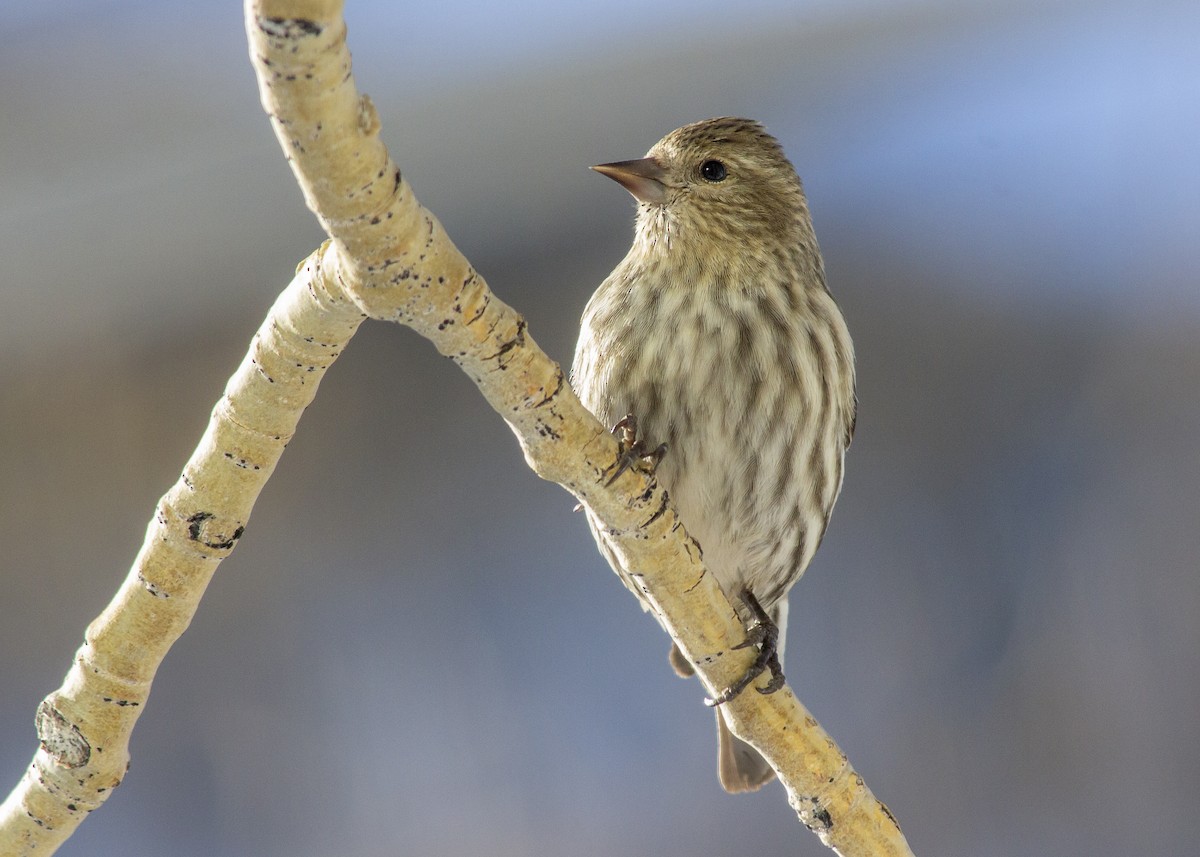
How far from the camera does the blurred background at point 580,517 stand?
418 cm

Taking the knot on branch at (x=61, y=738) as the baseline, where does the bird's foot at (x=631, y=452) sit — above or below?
above

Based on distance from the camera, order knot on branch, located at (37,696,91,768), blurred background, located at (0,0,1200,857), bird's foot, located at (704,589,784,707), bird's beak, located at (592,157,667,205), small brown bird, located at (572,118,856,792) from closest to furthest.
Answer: knot on branch, located at (37,696,91,768) → bird's foot, located at (704,589,784,707) → small brown bird, located at (572,118,856,792) → bird's beak, located at (592,157,667,205) → blurred background, located at (0,0,1200,857)

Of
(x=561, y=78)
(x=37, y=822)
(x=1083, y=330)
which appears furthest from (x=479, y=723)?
(x=37, y=822)

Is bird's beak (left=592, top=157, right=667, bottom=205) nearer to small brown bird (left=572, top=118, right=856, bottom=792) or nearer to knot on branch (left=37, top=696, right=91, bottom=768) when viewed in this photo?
small brown bird (left=572, top=118, right=856, bottom=792)

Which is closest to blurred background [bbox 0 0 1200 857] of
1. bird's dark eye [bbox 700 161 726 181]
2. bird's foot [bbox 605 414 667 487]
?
bird's dark eye [bbox 700 161 726 181]

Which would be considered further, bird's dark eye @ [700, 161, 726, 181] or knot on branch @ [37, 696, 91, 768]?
bird's dark eye @ [700, 161, 726, 181]

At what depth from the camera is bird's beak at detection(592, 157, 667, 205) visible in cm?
252

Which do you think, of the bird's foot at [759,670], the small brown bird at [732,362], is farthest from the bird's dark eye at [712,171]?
the bird's foot at [759,670]

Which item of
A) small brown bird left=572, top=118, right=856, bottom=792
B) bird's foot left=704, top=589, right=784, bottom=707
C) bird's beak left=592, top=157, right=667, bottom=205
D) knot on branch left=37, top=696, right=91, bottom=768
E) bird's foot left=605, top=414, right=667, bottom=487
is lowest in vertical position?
knot on branch left=37, top=696, right=91, bottom=768

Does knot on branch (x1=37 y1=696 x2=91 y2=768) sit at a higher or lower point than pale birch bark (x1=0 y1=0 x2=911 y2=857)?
lower

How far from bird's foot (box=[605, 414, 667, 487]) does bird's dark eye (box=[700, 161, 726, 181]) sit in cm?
62

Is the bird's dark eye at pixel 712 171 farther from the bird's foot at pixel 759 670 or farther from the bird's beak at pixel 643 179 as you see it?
the bird's foot at pixel 759 670

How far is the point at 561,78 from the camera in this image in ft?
13.8

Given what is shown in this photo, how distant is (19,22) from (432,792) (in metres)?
2.86
